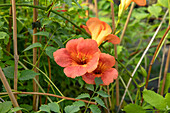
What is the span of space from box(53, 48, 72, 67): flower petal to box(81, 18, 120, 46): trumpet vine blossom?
104 mm

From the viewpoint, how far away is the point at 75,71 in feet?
1.74

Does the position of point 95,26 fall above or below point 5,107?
above

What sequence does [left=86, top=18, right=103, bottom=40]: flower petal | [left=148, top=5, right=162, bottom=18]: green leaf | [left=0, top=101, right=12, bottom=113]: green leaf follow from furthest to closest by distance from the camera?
1. [left=148, top=5, right=162, bottom=18]: green leaf
2. [left=86, top=18, right=103, bottom=40]: flower petal
3. [left=0, top=101, right=12, bottom=113]: green leaf

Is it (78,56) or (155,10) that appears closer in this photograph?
(78,56)

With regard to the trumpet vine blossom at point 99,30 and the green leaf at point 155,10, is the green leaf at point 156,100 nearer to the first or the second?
the trumpet vine blossom at point 99,30

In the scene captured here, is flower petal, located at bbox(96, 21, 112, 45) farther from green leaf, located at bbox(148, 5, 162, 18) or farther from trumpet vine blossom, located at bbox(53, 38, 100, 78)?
green leaf, located at bbox(148, 5, 162, 18)

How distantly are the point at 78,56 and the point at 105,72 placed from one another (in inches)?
4.0

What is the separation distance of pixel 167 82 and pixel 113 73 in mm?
372

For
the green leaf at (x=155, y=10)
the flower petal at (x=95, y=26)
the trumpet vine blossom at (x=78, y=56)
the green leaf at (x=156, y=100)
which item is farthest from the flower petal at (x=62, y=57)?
the green leaf at (x=155, y=10)

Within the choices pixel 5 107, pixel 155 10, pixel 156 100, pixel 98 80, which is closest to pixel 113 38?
pixel 98 80

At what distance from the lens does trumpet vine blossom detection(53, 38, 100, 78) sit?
534mm

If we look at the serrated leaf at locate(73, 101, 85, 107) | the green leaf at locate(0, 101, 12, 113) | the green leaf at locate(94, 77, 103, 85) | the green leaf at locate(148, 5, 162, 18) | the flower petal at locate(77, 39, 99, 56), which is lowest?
the serrated leaf at locate(73, 101, 85, 107)

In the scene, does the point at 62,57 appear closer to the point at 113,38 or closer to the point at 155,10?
the point at 113,38

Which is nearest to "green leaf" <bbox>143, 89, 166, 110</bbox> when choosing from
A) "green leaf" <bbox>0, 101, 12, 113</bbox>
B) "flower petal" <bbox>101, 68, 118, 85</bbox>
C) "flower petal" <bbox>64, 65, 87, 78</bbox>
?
"flower petal" <bbox>101, 68, 118, 85</bbox>
